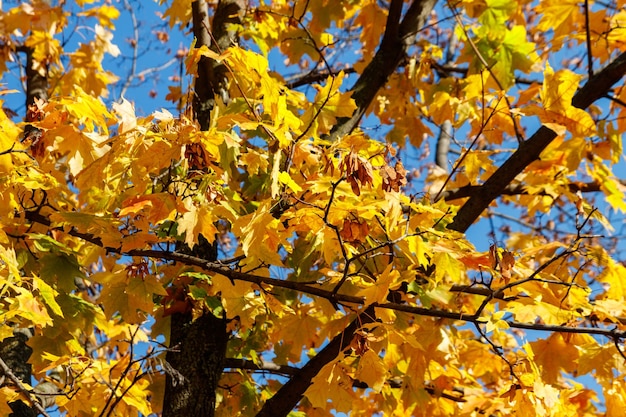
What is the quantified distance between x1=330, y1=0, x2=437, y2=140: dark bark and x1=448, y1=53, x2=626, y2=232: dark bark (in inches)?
36.4

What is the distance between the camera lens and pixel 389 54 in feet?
13.0

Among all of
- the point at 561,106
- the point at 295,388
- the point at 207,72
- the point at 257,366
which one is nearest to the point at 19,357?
the point at 257,366

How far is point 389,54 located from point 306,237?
1835mm

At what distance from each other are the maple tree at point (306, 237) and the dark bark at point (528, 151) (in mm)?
10

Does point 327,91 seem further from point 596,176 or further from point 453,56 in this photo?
point 453,56

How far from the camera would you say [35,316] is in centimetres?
199

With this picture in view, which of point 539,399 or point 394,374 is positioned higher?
point 394,374

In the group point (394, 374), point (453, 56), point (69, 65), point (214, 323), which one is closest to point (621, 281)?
point (394, 374)

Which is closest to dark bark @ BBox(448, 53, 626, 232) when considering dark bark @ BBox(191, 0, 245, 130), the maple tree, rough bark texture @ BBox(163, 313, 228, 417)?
the maple tree

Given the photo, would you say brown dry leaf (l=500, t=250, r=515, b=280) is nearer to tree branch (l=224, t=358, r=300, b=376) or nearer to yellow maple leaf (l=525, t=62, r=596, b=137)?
yellow maple leaf (l=525, t=62, r=596, b=137)

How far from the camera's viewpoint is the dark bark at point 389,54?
Answer: 12.5 feet

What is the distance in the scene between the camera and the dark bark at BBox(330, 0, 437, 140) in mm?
3812

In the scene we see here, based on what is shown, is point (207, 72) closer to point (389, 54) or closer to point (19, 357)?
point (389, 54)

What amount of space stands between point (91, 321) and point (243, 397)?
1.02m
